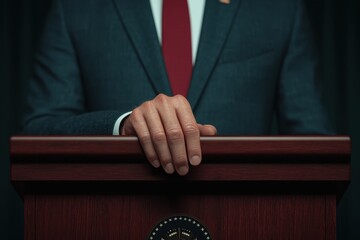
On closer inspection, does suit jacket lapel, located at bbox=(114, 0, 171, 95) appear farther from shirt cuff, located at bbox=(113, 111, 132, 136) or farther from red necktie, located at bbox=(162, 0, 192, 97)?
shirt cuff, located at bbox=(113, 111, 132, 136)

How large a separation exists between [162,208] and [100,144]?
9 cm

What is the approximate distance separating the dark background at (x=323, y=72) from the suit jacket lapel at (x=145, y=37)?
1.63 m

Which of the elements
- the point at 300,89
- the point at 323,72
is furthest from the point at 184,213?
the point at 323,72

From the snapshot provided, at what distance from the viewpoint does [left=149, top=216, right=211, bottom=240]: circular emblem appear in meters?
0.65

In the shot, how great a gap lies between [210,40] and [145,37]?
100 millimetres

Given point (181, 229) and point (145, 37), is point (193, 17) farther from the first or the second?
point (181, 229)

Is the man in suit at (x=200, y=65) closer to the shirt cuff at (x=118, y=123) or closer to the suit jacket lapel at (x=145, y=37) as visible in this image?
the suit jacket lapel at (x=145, y=37)

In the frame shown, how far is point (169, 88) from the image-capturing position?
1.01m

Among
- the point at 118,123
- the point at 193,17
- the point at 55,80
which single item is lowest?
the point at 118,123

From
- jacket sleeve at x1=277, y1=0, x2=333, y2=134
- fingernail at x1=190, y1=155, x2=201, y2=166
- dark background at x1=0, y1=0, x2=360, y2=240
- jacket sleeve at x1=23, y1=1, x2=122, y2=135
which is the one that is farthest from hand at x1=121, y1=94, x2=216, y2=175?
dark background at x1=0, y1=0, x2=360, y2=240

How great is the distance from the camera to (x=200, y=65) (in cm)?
102

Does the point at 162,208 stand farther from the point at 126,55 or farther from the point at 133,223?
the point at 126,55

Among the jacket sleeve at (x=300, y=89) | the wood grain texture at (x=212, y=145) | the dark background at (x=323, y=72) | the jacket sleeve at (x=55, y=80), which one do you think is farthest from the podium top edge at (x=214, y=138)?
the dark background at (x=323, y=72)

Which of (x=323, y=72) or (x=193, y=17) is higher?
(x=323, y=72)
